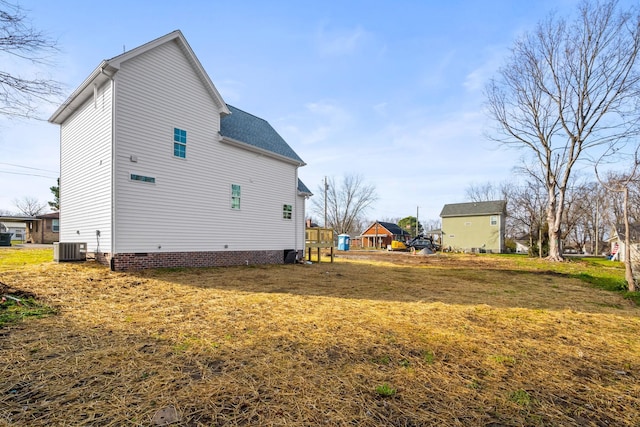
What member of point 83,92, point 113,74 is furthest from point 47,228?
point 113,74

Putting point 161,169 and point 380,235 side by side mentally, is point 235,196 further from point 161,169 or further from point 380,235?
point 380,235

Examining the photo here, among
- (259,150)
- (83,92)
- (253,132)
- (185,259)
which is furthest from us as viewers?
(253,132)

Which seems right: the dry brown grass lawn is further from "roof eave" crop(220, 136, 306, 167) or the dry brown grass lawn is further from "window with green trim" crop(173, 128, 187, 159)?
"roof eave" crop(220, 136, 306, 167)

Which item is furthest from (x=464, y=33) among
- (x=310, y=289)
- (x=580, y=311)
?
(x=310, y=289)

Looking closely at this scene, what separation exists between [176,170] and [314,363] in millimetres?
9911

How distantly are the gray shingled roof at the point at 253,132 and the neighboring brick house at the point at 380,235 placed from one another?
122 feet

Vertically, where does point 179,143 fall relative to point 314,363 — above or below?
above

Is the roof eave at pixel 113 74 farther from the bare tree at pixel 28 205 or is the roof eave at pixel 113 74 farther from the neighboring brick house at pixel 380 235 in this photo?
the bare tree at pixel 28 205

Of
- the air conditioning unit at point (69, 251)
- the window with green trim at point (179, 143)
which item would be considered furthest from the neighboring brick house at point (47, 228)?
the window with green trim at point (179, 143)

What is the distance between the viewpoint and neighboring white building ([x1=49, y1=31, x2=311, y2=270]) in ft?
31.0

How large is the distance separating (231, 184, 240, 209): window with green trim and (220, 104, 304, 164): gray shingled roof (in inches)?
82.8

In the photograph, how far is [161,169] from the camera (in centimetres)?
1040

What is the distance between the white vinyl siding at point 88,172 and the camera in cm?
955

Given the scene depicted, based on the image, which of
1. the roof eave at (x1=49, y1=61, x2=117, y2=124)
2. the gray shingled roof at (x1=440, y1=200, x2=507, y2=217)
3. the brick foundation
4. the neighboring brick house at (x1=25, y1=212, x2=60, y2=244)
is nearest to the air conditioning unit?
the brick foundation
